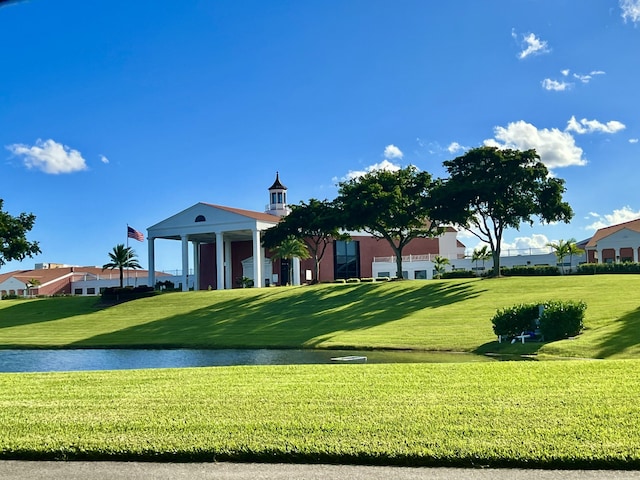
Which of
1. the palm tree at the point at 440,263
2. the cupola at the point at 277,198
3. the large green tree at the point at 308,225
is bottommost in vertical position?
the palm tree at the point at 440,263

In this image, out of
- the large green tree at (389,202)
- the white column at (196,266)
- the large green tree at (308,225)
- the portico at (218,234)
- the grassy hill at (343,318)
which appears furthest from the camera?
the white column at (196,266)

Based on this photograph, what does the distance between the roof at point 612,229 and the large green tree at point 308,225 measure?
2909 cm

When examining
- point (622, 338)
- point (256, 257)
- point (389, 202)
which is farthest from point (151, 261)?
point (622, 338)

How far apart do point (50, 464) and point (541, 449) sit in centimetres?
510

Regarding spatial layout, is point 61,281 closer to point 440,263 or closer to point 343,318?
point 440,263

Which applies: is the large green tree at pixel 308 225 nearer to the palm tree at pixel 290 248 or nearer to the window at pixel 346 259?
the palm tree at pixel 290 248

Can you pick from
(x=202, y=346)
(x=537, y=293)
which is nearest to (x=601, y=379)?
(x=202, y=346)

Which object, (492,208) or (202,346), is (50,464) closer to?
(202,346)

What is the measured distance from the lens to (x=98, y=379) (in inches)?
492

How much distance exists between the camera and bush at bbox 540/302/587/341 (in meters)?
25.5

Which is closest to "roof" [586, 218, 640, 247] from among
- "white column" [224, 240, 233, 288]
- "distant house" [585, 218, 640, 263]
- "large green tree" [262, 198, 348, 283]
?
"distant house" [585, 218, 640, 263]

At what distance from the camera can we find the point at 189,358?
86.7ft

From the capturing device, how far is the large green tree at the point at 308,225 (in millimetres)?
57281

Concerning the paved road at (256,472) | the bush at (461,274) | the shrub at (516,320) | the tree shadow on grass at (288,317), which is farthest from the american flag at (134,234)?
the paved road at (256,472)
